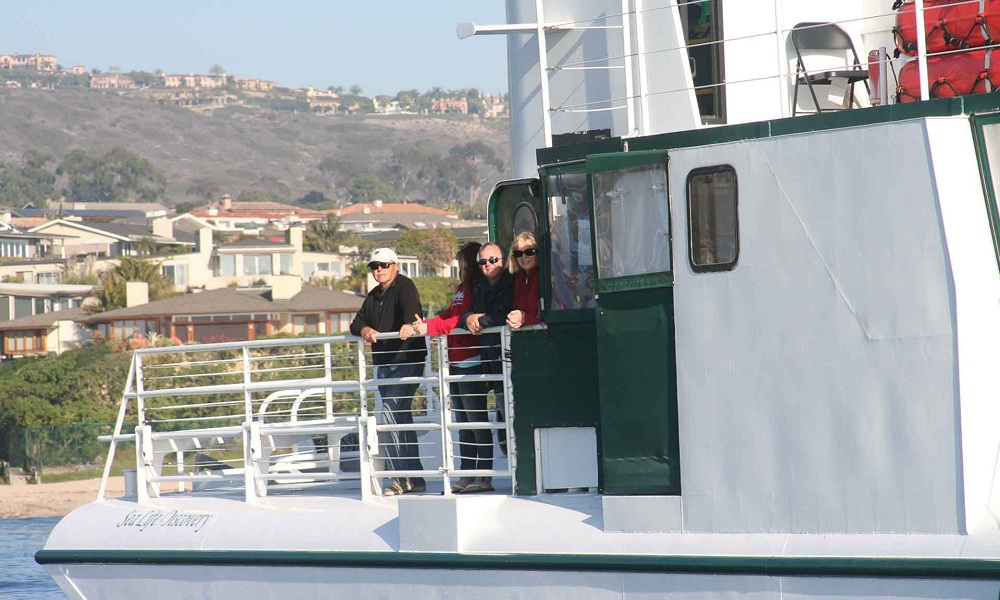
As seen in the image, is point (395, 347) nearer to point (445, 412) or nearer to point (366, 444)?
point (366, 444)

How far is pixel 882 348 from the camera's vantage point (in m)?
6.48

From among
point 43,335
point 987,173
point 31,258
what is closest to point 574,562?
point 987,173

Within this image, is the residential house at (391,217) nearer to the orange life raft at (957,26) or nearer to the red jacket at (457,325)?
the red jacket at (457,325)

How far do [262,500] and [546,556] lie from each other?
8.42ft

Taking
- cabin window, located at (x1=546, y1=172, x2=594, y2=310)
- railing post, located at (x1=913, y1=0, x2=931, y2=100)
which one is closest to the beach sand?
cabin window, located at (x1=546, y1=172, x2=594, y2=310)

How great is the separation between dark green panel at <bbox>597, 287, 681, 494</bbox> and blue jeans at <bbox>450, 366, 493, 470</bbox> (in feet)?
4.06

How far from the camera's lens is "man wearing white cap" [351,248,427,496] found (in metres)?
9.01

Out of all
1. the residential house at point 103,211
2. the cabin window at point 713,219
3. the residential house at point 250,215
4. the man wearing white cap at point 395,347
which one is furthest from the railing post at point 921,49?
the residential house at point 103,211

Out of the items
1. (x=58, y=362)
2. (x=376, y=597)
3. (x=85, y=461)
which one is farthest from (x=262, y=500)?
(x=58, y=362)

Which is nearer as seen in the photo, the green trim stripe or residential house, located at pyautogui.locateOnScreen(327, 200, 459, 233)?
the green trim stripe

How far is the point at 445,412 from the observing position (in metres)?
8.26

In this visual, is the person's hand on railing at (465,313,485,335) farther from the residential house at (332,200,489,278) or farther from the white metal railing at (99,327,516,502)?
the residential house at (332,200,489,278)

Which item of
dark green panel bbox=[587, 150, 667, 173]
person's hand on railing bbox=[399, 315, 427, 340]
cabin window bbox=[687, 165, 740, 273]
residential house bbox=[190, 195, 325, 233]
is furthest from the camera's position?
residential house bbox=[190, 195, 325, 233]

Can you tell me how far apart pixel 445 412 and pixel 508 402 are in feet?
1.21
